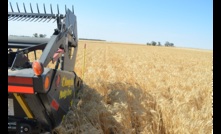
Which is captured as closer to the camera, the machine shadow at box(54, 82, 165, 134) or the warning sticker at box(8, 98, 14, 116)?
the warning sticker at box(8, 98, 14, 116)

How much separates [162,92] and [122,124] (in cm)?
208

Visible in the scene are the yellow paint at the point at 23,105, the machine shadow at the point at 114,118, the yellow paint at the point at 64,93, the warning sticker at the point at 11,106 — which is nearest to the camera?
the yellow paint at the point at 23,105

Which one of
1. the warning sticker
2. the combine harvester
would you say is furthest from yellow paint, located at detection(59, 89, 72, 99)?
the warning sticker

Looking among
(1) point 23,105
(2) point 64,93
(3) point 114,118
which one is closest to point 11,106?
(1) point 23,105

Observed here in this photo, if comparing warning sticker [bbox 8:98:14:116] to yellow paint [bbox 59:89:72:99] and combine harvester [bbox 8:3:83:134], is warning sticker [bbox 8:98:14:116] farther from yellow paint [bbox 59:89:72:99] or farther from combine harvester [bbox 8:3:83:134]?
yellow paint [bbox 59:89:72:99]

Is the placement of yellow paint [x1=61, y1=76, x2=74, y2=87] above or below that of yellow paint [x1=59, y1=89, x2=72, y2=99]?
above

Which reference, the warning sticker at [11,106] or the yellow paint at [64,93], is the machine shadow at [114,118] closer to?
the yellow paint at [64,93]

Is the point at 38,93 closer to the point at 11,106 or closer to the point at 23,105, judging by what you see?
the point at 23,105

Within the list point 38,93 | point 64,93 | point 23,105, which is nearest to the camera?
point 38,93

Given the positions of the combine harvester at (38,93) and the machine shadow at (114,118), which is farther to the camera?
the machine shadow at (114,118)

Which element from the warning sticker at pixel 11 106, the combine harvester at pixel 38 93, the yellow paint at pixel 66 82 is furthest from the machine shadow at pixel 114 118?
the warning sticker at pixel 11 106

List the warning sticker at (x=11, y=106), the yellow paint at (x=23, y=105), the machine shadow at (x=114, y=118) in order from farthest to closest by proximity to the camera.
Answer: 1. the machine shadow at (x=114, y=118)
2. the warning sticker at (x=11, y=106)
3. the yellow paint at (x=23, y=105)

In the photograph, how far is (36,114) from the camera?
2549 millimetres
